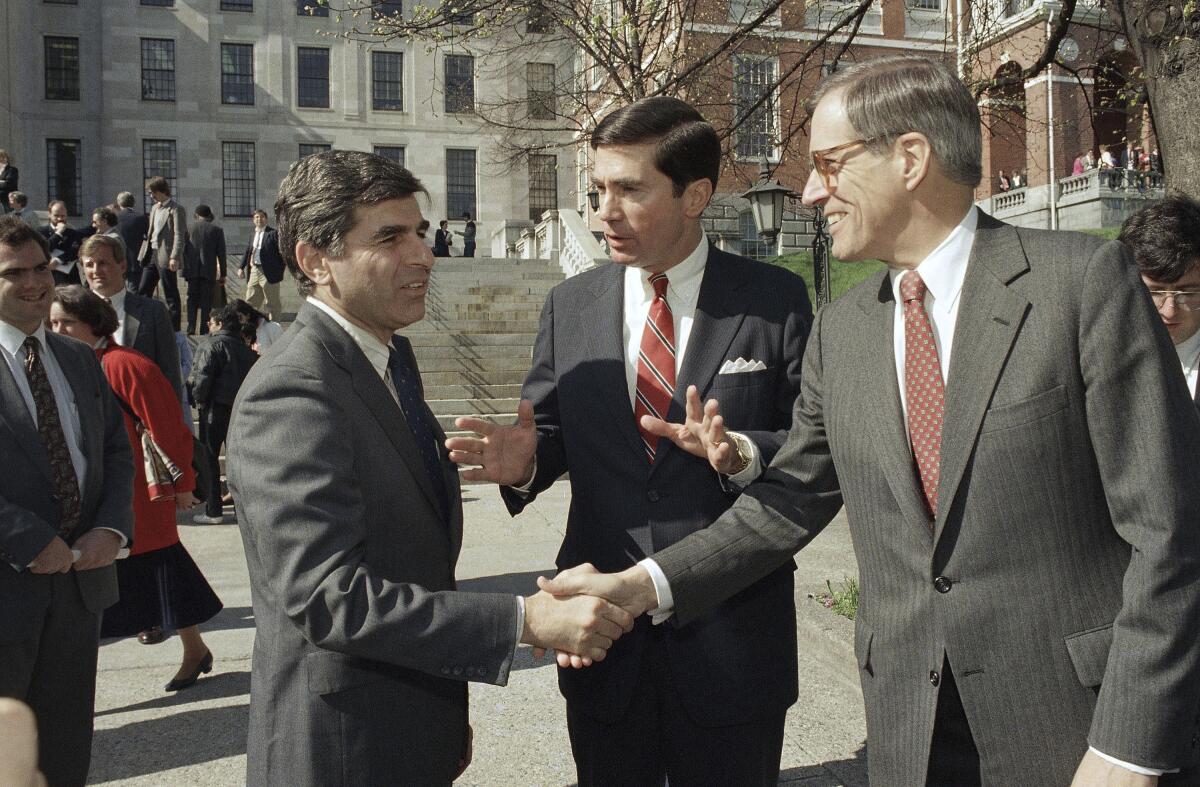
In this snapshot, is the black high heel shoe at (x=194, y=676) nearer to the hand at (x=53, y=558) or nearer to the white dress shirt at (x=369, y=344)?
the hand at (x=53, y=558)

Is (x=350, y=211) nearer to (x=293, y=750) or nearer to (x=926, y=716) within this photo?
(x=293, y=750)

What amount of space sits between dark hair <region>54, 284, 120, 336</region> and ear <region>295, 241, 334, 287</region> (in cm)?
391

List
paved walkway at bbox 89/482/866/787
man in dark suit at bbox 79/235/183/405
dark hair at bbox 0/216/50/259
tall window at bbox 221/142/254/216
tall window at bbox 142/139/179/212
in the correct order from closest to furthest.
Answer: dark hair at bbox 0/216/50/259 → paved walkway at bbox 89/482/866/787 → man in dark suit at bbox 79/235/183/405 → tall window at bbox 142/139/179/212 → tall window at bbox 221/142/254/216

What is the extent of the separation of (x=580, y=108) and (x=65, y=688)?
1455 cm

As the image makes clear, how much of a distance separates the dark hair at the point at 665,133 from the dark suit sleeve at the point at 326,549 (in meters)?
1.22

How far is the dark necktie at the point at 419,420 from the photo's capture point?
247 centimetres

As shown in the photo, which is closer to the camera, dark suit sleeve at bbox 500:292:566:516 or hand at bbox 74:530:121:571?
dark suit sleeve at bbox 500:292:566:516

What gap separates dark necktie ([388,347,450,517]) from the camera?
247cm

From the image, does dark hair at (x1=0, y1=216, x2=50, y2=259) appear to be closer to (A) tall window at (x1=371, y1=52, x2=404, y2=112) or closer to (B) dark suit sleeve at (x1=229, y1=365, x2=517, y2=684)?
(B) dark suit sleeve at (x1=229, y1=365, x2=517, y2=684)

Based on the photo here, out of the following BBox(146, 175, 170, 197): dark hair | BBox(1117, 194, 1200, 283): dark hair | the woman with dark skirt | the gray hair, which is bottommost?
the woman with dark skirt

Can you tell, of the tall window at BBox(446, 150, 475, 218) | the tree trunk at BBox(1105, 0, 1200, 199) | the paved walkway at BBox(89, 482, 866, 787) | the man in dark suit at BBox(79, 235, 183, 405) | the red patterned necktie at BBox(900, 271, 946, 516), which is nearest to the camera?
the red patterned necktie at BBox(900, 271, 946, 516)

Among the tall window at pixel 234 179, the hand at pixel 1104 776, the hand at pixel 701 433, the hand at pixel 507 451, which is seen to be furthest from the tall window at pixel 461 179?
the hand at pixel 1104 776

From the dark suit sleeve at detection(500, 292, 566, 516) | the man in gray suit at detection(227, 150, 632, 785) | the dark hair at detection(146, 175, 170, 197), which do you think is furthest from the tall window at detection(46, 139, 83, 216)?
the man in gray suit at detection(227, 150, 632, 785)

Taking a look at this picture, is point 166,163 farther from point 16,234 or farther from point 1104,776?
point 1104,776
